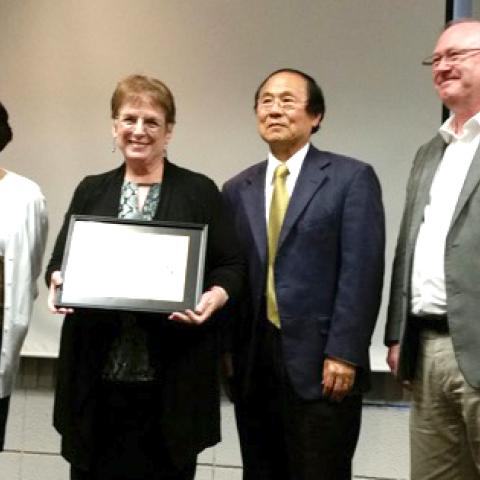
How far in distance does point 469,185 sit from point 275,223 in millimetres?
552

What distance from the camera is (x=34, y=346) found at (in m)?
3.04

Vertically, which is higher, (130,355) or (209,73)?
(209,73)

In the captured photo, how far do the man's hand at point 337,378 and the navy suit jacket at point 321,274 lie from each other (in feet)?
0.07

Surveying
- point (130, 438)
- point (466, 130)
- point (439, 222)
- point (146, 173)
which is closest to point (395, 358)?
point (439, 222)

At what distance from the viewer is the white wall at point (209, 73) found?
286 cm

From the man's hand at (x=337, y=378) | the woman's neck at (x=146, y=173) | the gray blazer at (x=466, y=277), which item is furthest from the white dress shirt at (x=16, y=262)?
the gray blazer at (x=466, y=277)

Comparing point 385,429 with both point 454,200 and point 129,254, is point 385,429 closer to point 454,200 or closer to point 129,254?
point 454,200

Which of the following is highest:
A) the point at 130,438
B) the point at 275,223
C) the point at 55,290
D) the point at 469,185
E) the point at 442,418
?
the point at 469,185

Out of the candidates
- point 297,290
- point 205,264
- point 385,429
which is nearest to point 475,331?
point 297,290

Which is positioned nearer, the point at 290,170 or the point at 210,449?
the point at 290,170

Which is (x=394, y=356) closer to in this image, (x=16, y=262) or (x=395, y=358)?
(x=395, y=358)

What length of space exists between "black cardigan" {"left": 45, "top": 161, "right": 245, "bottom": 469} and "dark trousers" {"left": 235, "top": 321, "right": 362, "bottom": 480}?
199 mm

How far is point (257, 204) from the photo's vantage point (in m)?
2.18

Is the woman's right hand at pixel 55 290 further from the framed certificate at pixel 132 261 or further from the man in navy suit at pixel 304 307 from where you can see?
the man in navy suit at pixel 304 307
